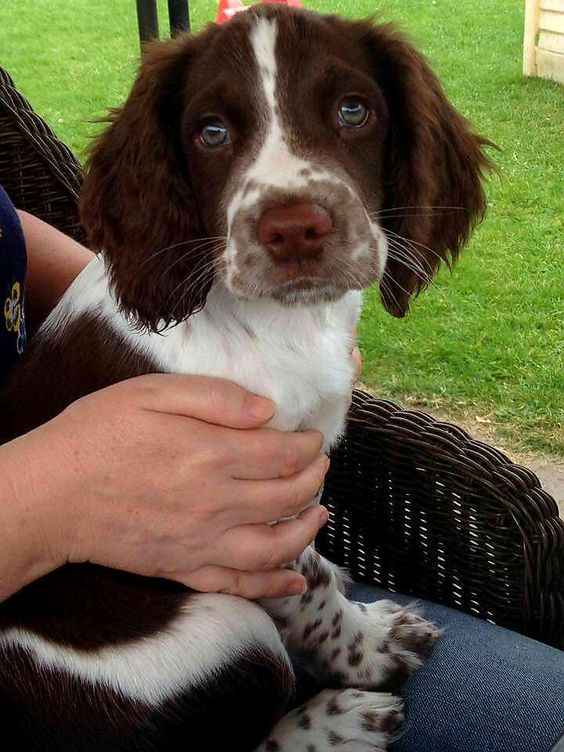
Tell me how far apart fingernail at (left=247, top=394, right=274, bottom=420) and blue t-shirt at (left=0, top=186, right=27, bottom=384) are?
0.46 metres

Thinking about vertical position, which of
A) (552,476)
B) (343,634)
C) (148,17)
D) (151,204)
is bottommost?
(552,476)

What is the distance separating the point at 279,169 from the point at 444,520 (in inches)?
31.1

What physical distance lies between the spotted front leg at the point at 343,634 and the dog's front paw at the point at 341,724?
0.06 m

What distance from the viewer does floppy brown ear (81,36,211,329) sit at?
1.40 metres

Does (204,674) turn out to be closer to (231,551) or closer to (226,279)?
(231,551)

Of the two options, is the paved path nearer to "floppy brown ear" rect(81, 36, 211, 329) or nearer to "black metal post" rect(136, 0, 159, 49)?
"black metal post" rect(136, 0, 159, 49)

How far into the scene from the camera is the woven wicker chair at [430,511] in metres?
1.64

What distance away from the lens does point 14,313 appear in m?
1.59

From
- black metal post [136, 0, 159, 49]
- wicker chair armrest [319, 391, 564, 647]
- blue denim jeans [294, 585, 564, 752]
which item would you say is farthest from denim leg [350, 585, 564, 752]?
black metal post [136, 0, 159, 49]

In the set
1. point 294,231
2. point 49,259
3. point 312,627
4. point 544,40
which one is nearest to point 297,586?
point 312,627

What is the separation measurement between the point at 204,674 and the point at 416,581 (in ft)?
2.00

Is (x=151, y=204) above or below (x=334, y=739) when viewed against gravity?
above

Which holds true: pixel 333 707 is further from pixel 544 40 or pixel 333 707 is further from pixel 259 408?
pixel 544 40

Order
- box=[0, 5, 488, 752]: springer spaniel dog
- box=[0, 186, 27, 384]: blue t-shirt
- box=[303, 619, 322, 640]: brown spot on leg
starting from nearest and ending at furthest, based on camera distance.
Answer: box=[0, 5, 488, 752]: springer spaniel dog, box=[0, 186, 27, 384]: blue t-shirt, box=[303, 619, 322, 640]: brown spot on leg
